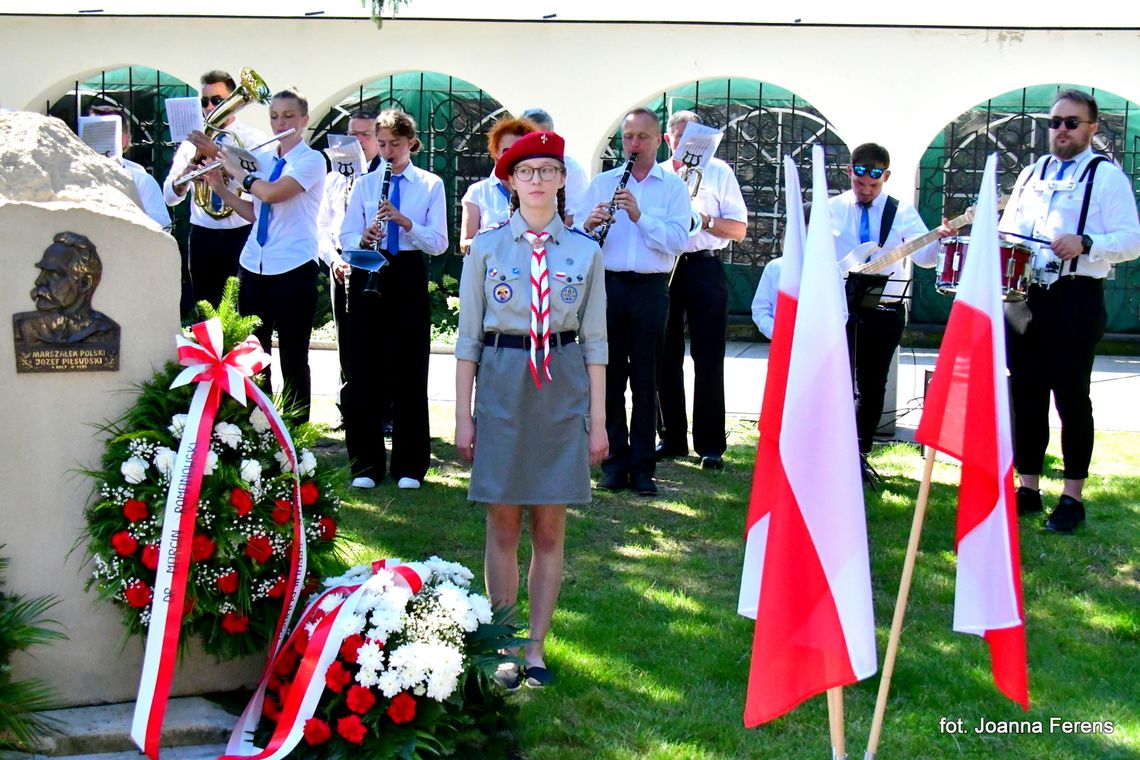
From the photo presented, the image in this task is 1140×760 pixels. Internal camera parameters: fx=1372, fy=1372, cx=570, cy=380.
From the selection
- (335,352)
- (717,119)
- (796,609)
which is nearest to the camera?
(796,609)

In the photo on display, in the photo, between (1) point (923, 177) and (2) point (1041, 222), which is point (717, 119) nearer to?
(1) point (923, 177)

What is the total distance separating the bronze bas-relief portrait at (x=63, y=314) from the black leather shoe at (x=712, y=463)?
16.4 ft

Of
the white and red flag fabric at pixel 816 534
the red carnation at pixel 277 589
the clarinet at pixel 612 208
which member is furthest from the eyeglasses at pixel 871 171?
the red carnation at pixel 277 589

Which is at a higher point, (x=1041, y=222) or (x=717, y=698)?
(x=1041, y=222)

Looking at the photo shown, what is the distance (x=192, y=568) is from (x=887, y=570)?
345cm

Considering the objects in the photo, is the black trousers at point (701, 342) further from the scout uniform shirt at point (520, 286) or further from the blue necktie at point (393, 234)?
the scout uniform shirt at point (520, 286)

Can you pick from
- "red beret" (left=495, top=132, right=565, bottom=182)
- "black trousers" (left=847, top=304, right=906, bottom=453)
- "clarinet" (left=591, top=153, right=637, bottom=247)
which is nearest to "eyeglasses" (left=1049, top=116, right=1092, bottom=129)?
"black trousers" (left=847, top=304, right=906, bottom=453)

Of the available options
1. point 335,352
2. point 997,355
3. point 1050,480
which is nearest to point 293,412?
point 997,355

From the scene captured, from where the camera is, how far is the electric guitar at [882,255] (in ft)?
25.0

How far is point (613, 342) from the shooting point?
8.02 metres

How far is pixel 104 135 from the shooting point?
344 inches

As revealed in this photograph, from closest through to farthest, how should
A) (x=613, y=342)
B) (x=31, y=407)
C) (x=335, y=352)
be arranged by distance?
(x=31, y=407) → (x=613, y=342) → (x=335, y=352)

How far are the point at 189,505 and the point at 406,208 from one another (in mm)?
3873

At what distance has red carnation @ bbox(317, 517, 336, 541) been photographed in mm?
4832
